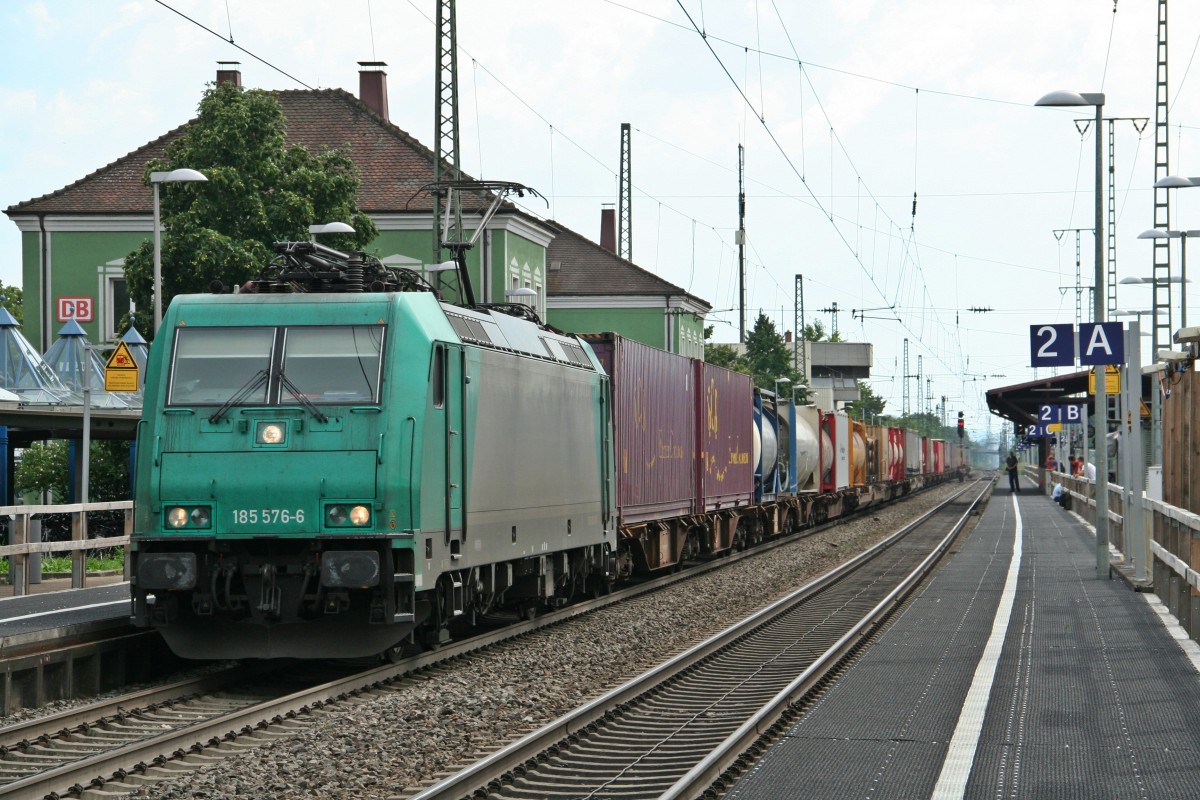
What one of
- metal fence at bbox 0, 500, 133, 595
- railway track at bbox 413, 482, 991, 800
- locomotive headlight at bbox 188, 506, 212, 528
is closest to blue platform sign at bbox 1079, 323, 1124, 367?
railway track at bbox 413, 482, 991, 800

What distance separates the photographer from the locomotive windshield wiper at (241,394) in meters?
12.4

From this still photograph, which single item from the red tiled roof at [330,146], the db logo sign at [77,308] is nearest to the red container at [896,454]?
the red tiled roof at [330,146]

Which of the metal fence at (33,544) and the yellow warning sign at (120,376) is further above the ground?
the yellow warning sign at (120,376)

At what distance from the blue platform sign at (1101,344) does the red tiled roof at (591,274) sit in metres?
45.8

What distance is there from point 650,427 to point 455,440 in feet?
28.8

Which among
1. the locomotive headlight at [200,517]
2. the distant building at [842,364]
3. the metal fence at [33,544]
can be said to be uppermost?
the distant building at [842,364]

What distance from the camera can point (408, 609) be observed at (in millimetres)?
12211

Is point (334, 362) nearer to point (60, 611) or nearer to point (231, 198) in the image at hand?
point (60, 611)

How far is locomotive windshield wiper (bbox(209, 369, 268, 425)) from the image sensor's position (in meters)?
12.4

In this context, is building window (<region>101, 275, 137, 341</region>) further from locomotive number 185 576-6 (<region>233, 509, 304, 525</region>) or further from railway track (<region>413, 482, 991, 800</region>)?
locomotive number 185 576-6 (<region>233, 509, 304, 525</region>)

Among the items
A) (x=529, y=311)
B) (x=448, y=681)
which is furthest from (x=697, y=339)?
(x=448, y=681)

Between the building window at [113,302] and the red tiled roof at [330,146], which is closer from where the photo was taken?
the building window at [113,302]

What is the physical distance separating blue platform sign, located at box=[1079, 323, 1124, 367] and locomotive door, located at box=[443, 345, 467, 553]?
10.1 m

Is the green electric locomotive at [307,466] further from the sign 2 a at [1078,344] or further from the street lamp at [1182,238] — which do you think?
the street lamp at [1182,238]
